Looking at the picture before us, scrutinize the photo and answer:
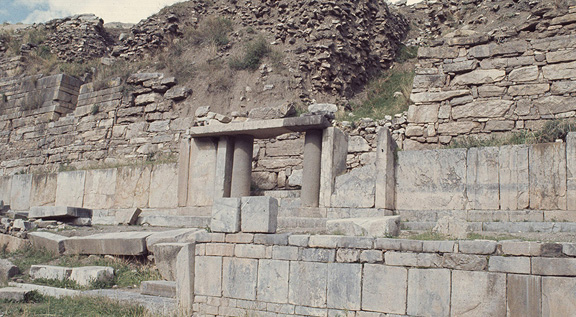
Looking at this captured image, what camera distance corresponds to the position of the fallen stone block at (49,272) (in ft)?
27.8

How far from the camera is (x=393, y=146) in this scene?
32.3ft

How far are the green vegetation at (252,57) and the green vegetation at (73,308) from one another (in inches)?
375

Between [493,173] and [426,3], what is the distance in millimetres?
12649

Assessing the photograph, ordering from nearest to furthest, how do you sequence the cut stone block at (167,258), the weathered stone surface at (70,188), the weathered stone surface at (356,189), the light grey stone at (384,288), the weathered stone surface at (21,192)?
the light grey stone at (384,288), the cut stone block at (167,258), the weathered stone surface at (356,189), the weathered stone surface at (70,188), the weathered stone surface at (21,192)

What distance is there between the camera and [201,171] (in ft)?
38.5

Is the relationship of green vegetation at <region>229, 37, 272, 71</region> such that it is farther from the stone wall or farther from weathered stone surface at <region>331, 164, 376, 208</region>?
the stone wall

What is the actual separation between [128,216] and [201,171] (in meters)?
1.85

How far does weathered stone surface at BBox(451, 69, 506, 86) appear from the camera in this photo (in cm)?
1051

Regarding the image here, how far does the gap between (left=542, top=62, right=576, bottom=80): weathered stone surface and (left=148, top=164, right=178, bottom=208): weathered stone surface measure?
8.20 m

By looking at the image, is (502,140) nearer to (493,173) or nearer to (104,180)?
(493,173)

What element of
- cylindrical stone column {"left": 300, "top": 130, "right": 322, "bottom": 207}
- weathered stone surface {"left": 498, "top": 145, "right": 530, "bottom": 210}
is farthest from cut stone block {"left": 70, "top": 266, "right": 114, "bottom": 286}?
weathered stone surface {"left": 498, "top": 145, "right": 530, "bottom": 210}

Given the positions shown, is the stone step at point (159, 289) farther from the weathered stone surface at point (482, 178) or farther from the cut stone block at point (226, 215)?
the weathered stone surface at point (482, 178)

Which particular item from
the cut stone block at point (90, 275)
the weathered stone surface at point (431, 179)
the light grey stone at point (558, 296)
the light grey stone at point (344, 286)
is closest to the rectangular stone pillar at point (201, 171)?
the cut stone block at point (90, 275)

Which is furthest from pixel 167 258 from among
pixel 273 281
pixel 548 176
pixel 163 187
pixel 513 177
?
pixel 548 176
